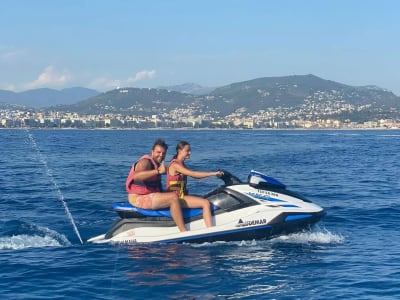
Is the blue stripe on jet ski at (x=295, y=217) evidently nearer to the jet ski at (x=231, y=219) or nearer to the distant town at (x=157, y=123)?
the jet ski at (x=231, y=219)

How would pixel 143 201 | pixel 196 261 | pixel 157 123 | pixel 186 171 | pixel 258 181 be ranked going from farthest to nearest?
1. pixel 157 123
2. pixel 258 181
3. pixel 143 201
4. pixel 186 171
5. pixel 196 261

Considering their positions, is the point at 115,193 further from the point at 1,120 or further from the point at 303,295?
the point at 1,120

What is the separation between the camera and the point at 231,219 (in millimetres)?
10281

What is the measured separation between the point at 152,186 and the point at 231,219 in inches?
56.2

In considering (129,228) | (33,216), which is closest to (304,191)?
(33,216)

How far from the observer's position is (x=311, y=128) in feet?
553

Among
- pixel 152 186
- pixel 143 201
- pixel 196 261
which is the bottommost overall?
pixel 196 261

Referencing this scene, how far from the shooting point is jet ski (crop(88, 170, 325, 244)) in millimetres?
10219

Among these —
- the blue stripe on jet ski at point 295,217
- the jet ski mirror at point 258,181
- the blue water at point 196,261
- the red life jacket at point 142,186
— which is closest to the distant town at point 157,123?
the blue water at point 196,261

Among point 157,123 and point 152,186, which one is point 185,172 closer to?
point 152,186

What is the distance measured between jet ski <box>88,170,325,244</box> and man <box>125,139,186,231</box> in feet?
0.51

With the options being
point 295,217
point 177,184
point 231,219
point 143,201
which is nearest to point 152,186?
point 143,201

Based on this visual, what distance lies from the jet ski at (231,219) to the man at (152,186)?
0.51 ft

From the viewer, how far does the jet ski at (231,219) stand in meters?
10.2
